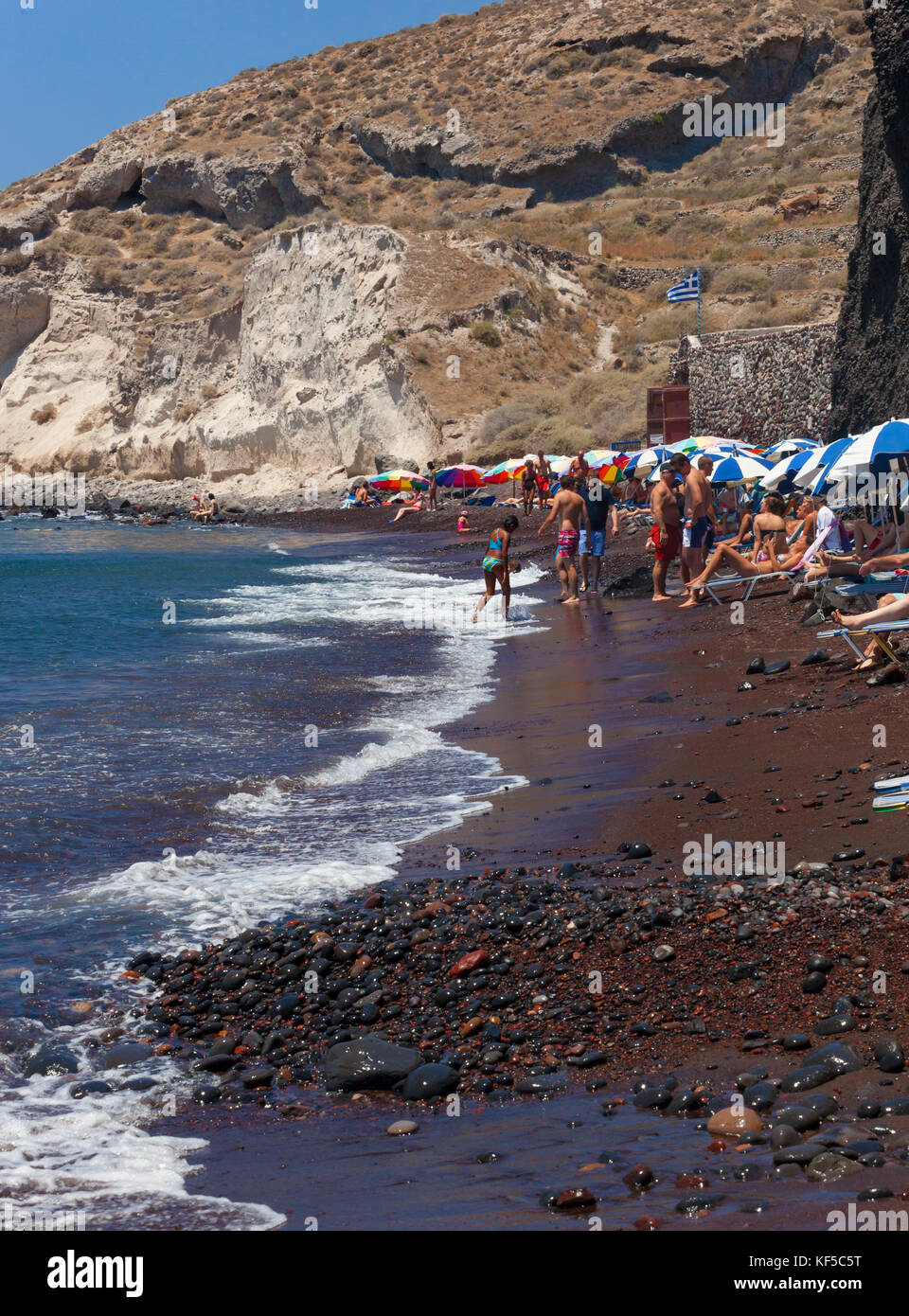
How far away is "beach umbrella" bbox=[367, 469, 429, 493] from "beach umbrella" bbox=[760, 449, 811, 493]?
23.9 metres

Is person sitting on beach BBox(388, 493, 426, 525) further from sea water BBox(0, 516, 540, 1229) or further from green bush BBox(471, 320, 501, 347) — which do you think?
sea water BBox(0, 516, 540, 1229)

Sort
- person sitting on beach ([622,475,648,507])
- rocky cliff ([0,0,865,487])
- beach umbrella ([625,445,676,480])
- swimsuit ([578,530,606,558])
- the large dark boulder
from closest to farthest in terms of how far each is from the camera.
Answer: the large dark boulder, swimsuit ([578,530,606,558]), beach umbrella ([625,445,676,480]), person sitting on beach ([622,475,648,507]), rocky cliff ([0,0,865,487])

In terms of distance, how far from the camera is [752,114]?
77625 mm

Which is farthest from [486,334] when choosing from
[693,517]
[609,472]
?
[693,517]

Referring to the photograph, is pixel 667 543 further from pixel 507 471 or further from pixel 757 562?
pixel 507 471

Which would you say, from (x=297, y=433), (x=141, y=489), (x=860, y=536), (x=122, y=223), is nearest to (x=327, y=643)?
(x=860, y=536)

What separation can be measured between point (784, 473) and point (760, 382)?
1481 centimetres

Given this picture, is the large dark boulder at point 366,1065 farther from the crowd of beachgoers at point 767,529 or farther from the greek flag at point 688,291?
the greek flag at point 688,291

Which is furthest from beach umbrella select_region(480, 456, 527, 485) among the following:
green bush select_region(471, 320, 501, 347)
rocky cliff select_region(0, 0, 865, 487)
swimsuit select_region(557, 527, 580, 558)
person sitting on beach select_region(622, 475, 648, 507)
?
swimsuit select_region(557, 527, 580, 558)

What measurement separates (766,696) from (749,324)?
35.0 metres

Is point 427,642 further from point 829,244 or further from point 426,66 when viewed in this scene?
point 426,66

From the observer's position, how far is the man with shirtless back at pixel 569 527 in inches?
677

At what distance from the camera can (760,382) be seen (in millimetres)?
30828

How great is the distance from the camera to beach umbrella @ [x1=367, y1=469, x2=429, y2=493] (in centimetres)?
4128
